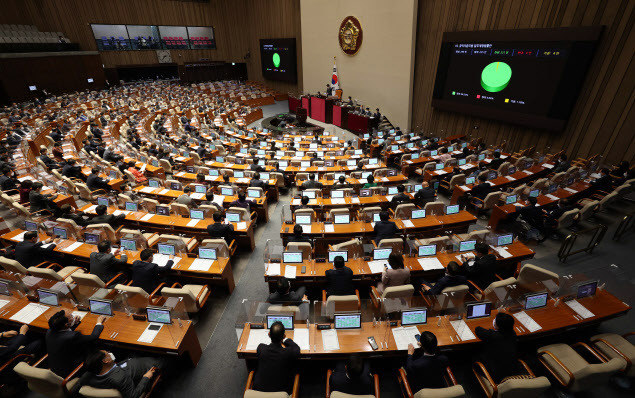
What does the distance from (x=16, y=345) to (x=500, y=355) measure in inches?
259

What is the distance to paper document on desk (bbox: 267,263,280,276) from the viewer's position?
538cm

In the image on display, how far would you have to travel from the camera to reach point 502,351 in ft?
12.1

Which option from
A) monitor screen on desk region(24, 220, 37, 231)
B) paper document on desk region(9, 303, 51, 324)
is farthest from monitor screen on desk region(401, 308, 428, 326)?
monitor screen on desk region(24, 220, 37, 231)

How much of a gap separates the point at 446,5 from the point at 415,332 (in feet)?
49.8

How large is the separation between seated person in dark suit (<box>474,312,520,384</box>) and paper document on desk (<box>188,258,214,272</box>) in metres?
4.65

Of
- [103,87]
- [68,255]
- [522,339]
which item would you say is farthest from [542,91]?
[103,87]

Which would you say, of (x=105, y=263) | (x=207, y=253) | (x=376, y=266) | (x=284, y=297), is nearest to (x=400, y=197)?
(x=376, y=266)

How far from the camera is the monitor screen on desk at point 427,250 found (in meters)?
5.71

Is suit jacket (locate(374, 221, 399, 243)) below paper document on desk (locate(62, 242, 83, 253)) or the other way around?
the other way around

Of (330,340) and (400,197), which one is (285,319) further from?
(400,197)

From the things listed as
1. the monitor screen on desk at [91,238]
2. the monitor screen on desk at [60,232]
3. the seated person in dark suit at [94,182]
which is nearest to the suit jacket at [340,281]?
the monitor screen on desk at [91,238]

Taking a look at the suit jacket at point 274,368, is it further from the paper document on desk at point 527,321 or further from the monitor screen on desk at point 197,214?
the monitor screen on desk at point 197,214

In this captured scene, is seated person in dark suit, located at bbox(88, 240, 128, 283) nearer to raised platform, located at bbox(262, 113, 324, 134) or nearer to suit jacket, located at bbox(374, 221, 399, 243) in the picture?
suit jacket, located at bbox(374, 221, 399, 243)

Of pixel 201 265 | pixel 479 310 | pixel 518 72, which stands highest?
pixel 518 72
